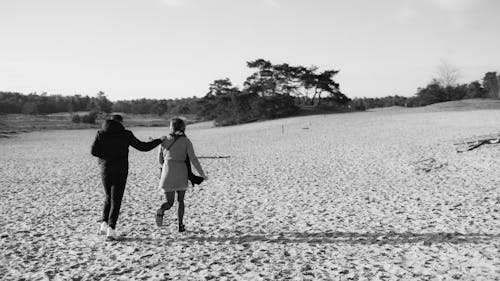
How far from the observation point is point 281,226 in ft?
26.1

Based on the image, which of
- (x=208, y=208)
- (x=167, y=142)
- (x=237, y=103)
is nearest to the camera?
(x=167, y=142)

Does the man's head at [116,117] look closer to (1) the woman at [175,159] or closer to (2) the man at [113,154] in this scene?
(2) the man at [113,154]

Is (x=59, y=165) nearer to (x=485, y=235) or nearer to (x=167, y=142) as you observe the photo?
(x=167, y=142)

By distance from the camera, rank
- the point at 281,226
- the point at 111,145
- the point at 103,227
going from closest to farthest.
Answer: the point at 111,145
the point at 103,227
the point at 281,226

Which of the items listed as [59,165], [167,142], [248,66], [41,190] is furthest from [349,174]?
[248,66]

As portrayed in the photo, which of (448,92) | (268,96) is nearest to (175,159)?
(268,96)

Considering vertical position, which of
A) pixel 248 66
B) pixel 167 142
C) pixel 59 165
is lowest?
pixel 59 165

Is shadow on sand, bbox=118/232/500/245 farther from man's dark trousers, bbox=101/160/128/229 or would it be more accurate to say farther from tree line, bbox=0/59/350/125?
tree line, bbox=0/59/350/125

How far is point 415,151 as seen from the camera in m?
18.6

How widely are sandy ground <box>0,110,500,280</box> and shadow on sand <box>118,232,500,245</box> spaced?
0.06 ft

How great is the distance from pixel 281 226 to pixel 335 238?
1.31 metres

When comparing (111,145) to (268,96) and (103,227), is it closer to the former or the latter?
(103,227)

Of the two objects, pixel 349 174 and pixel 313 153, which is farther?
pixel 313 153

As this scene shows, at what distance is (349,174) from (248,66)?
163ft
